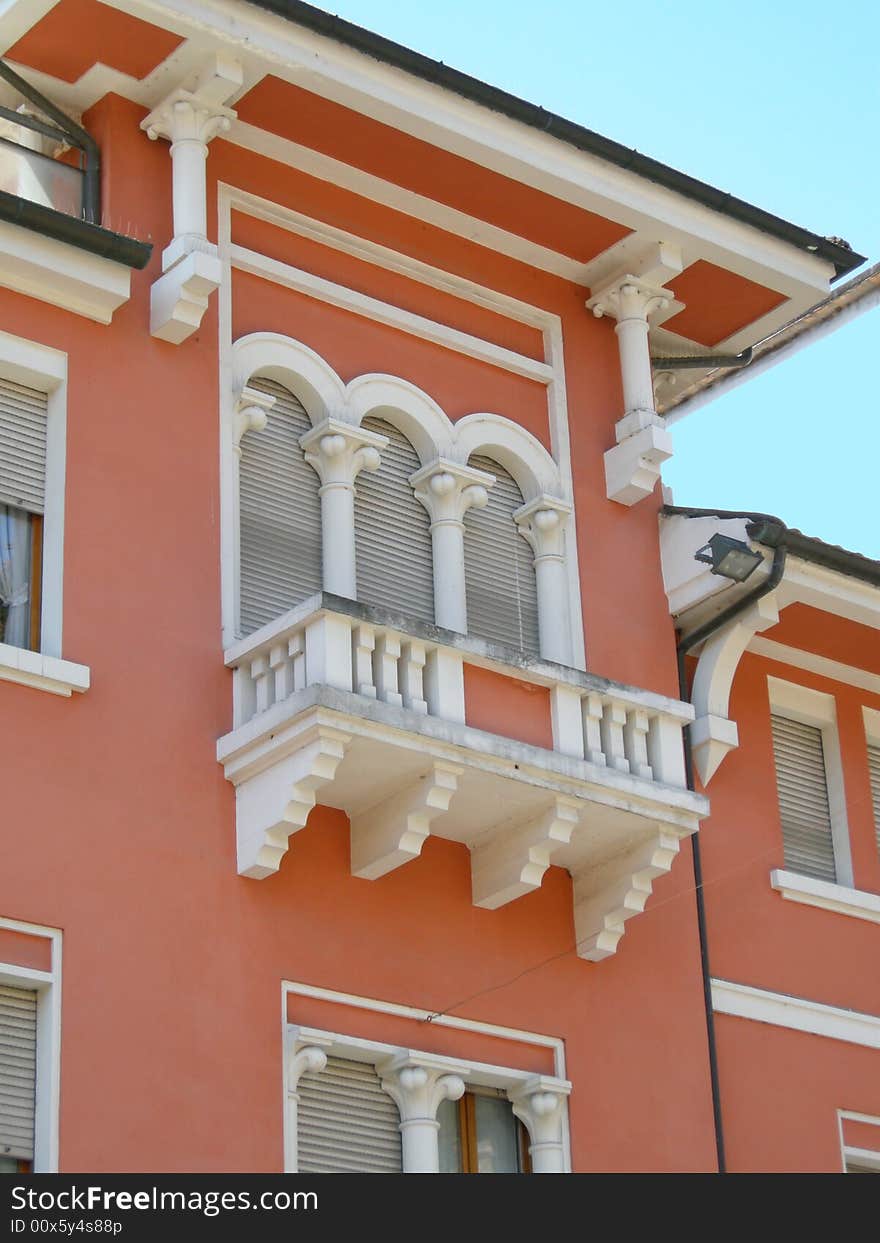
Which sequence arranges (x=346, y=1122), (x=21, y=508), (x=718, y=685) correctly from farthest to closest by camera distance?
1. (x=718, y=685)
2. (x=21, y=508)
3. (x=346, y=1122)

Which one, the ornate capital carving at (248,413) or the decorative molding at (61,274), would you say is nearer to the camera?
the decorative molding at (61,274)

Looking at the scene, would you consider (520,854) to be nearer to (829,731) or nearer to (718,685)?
(718,685)

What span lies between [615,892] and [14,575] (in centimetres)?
420

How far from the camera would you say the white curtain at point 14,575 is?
15492 mm

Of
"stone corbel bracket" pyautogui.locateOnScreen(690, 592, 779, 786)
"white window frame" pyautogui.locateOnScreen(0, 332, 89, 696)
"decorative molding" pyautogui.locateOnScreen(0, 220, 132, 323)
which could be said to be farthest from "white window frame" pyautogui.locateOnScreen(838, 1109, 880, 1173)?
"decorative molding" pyautogui.locateOnScreen(0, 220, 132, 323)

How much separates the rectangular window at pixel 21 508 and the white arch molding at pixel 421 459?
1.22 meters

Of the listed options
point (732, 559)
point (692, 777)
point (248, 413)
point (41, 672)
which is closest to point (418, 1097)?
point (41, 672)

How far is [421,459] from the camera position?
1789 centimetres

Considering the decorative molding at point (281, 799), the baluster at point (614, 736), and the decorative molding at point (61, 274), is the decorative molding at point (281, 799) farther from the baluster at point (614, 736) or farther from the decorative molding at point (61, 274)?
the decorative molding at point (61, 274)

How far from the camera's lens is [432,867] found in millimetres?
16391

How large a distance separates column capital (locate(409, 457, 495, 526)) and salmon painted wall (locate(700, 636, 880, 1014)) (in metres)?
2.61

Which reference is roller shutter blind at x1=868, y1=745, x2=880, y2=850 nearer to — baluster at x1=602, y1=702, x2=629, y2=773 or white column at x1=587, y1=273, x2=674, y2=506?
white column at x1=587, y1=273, x2=674, y2=506

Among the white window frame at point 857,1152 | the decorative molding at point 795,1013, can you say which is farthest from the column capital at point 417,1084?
the white window frame at point 857,1152

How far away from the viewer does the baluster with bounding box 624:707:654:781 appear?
54.4 ft
